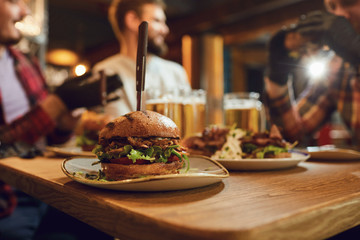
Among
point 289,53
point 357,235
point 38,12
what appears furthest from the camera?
point 38,12

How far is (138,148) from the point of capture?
2.66 feet

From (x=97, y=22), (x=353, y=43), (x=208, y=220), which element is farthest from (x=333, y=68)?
(x=97, y=22)

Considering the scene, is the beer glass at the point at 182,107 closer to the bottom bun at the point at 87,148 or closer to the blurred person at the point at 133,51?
the bottom bun at the point at 87,148

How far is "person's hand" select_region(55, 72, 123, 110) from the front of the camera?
5.21 ft

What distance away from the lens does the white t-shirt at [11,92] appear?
8.38 ft

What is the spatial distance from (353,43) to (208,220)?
168 cm

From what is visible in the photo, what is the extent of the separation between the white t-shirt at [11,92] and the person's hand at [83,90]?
97 centimetres

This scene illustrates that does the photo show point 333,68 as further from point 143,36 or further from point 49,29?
point 49,29

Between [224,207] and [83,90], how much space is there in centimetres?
131

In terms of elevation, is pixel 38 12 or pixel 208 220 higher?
pixel 38 12

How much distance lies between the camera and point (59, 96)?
1.86m

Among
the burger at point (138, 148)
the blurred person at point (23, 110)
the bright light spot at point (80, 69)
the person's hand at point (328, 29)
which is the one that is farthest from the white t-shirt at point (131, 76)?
the burger at point (138, 148)

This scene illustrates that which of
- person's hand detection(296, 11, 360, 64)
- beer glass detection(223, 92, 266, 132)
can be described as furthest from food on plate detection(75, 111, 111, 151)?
person's hand detection(296, 11, 360, 64)

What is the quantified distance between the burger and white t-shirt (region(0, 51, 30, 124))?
2.03 meters
